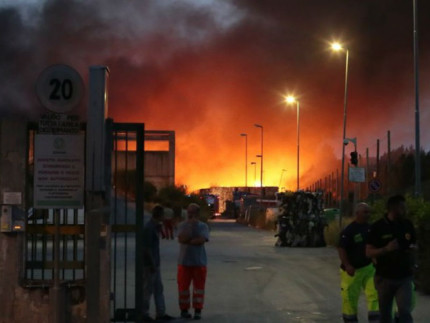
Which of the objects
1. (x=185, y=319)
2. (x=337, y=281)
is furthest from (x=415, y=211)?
(x=185, y=319)

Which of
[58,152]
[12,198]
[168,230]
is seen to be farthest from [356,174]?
[12,198]

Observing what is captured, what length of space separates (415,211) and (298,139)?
38663mm

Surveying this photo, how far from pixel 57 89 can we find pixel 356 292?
13.9ft

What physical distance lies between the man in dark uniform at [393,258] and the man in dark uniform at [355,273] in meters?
0.80

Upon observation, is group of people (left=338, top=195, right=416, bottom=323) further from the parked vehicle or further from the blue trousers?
the parked vehicle

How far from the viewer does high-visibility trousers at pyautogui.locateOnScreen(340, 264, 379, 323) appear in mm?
8820

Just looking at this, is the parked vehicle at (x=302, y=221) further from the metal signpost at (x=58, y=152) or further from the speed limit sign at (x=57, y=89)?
the speed limit sign at (x=57, y=89)

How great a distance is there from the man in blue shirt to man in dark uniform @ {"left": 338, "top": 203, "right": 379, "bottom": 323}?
2952 mm

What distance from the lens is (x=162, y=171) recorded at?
65750mm

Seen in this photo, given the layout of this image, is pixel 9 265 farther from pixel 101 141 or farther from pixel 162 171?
pixel 162 171

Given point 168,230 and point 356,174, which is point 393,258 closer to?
point 356,174

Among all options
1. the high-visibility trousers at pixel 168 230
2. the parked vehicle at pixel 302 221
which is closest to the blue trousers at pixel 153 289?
the parked vehicle at pixel 302 221

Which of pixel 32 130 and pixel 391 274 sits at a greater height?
pixel 32 130

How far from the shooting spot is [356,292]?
29.1 feet
